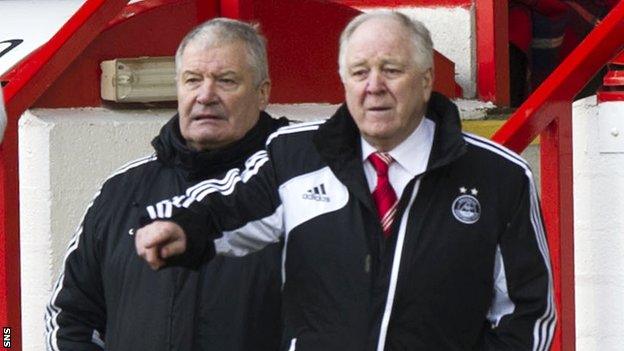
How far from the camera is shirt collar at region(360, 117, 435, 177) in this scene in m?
3.35

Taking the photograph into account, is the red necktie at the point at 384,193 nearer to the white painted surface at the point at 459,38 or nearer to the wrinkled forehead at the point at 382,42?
the wrinkled forehead at the point at 382,42

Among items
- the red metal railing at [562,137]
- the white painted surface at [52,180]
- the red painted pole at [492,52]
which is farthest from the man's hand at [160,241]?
the red painted pole at [492,52]

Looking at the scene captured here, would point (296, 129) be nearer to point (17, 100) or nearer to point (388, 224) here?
point (388, 224)

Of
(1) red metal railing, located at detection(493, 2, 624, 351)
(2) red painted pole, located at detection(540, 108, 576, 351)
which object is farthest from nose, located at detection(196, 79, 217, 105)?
(2) red painted pole, located at detection(540, 108, 576, 351)

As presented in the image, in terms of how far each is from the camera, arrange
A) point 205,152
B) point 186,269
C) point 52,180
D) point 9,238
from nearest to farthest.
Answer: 1. point 186,269
2. point 205,152
3. point 9,238
4. point 52,180

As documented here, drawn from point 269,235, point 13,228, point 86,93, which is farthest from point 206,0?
point 269,235

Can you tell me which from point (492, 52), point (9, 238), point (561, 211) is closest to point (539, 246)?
point (561, 211)

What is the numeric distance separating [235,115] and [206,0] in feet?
4.88

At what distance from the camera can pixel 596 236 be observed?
15.5 ft

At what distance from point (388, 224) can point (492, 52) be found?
3.06 metres

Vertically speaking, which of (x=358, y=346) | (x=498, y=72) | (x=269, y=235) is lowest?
(x=358, y=346)

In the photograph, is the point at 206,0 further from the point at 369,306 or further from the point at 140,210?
the point at 369,306

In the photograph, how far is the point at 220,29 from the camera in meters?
3.92

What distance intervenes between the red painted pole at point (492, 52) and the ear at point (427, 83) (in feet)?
9.06
